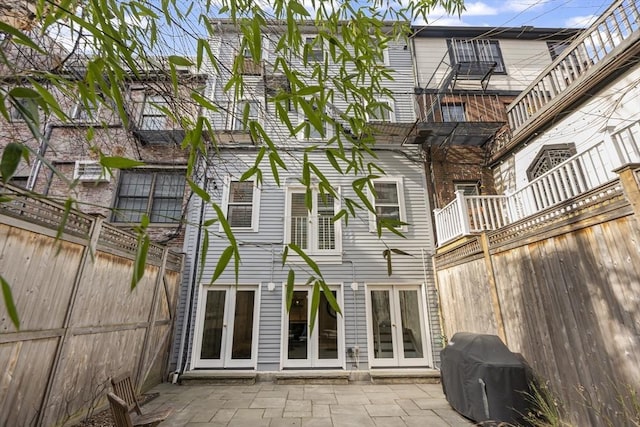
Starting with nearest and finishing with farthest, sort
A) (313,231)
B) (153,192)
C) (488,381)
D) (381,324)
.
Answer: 1. (488,381)
2. (381,324)
3. (313,231)
4. (153,192)

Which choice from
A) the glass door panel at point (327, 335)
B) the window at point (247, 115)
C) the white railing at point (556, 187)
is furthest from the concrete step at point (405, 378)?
the window at point (247, 115)

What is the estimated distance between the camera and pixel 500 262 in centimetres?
425

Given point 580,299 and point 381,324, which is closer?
point 580,299

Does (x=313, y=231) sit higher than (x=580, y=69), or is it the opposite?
(x=580, y=69)

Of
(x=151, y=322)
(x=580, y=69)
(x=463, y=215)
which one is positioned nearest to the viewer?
(x=580, y=69)

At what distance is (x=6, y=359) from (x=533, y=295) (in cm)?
576

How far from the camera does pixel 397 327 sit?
602cm

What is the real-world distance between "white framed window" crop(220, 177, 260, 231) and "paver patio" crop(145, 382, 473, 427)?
10.7 ft

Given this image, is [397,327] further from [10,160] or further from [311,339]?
[10,160]

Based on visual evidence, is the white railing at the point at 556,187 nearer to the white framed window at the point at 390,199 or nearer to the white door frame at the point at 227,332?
the white framed window at the point at 390,199

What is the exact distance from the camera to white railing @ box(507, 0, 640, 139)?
4.04 metres

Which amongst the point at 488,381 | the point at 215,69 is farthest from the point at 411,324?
the point at 215,69

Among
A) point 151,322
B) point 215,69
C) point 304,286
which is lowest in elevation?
point 151,322

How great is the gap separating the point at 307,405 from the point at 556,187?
16.5 ft
